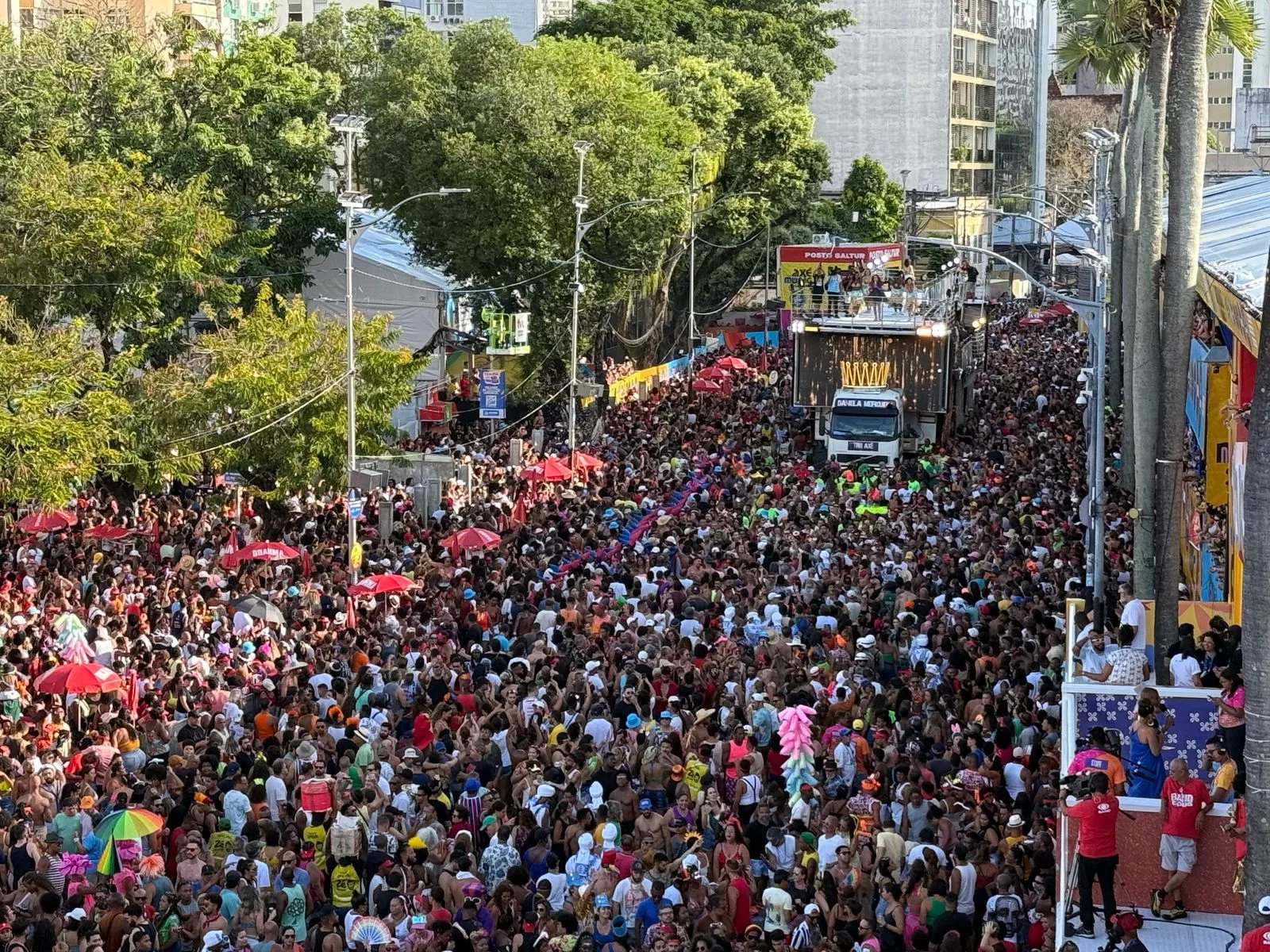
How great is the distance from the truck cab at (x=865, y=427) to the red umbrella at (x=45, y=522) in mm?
15890

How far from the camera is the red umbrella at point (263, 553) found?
2592 centimetres

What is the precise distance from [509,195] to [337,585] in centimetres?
2050

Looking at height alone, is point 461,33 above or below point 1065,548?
above

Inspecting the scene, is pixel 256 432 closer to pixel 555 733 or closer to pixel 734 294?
pixel 555 733

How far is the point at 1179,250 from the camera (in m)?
18.9

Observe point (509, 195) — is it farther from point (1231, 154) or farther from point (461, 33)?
point (1231, 154)

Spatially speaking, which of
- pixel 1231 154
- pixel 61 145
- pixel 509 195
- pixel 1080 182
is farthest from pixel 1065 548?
pixel 1080 182

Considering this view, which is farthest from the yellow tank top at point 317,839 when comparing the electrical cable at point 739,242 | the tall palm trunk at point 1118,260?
the electrical cable at point 739,242

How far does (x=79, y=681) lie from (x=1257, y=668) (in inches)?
493

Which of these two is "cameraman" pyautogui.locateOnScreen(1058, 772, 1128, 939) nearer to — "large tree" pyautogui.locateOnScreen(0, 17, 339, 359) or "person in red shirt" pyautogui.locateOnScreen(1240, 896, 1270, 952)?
"person in red shirt" pyautogui.locateOnScreen(1240, 896, 1270, 952)

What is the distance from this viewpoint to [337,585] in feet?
85.0

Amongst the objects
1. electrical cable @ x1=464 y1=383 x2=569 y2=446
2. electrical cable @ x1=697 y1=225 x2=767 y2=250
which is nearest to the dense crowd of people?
electrical cable @ x1=464 y1=383 x2=569 y2=446

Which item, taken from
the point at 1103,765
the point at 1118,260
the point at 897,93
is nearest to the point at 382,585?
the point at 1118,260

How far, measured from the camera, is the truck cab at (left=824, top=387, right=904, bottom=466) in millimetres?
38312
